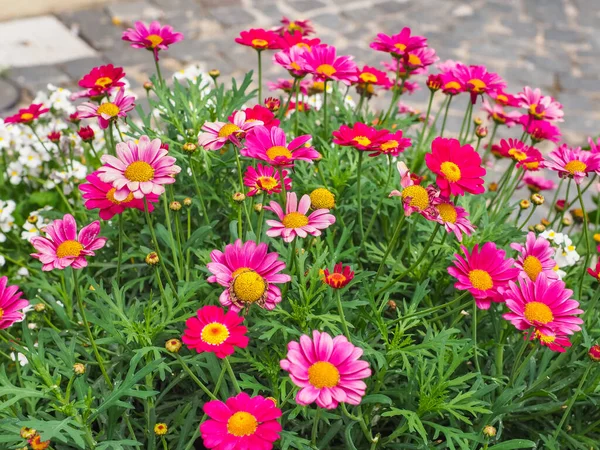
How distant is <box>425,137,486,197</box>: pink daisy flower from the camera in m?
1.12

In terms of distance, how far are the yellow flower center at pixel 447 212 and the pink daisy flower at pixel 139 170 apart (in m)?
0.46

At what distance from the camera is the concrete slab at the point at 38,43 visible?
3.70 m

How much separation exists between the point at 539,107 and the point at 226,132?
90 centimetres

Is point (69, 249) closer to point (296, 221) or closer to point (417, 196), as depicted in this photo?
point (296, 221)

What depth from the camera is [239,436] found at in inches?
37.4

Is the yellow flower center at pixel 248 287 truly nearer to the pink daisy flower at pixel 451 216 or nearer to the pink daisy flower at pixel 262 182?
the pink daisy flower at pixel 262 182

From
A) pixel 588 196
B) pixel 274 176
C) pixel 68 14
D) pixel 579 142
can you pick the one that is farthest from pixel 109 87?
pixel 68 14

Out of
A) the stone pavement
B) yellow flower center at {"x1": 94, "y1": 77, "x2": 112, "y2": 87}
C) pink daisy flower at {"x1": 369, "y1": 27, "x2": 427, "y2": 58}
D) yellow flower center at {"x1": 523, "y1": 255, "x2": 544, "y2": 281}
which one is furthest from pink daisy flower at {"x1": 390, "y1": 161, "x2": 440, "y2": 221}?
the stone pavement

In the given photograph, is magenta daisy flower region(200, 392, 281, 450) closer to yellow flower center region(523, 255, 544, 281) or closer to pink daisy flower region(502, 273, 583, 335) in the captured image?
pink daisy flower region(502, 273, 583, 335)

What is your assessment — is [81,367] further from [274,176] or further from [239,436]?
[274,176]

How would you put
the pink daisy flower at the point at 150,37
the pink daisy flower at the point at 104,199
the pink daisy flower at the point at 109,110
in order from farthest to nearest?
the pink daisy flower at the point at 150,37, the pink daisy flower at the point at 109,110, the pink daisy flower at the point at 104,199

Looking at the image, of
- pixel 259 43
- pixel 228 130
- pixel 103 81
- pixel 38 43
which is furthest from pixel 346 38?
pixel 228 130

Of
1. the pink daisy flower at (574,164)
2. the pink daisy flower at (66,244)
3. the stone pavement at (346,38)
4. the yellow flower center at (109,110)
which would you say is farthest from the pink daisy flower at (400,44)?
the stone pavement at (346,38)

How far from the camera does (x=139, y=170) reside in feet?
3.57
